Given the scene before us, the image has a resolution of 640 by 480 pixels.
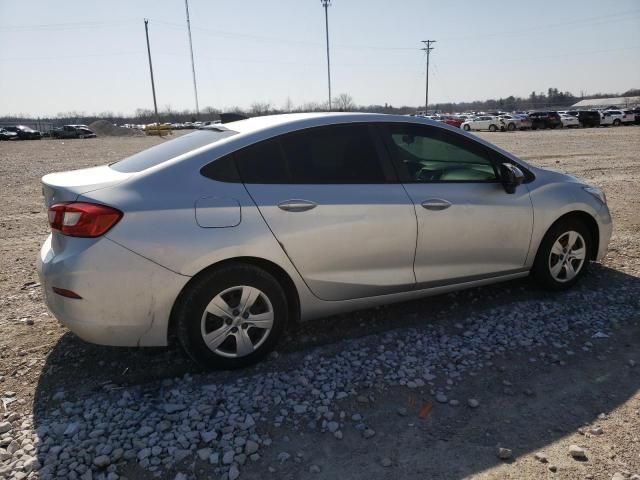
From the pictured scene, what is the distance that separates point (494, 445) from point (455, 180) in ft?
6.78

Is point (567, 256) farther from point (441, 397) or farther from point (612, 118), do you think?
point (612, 118)

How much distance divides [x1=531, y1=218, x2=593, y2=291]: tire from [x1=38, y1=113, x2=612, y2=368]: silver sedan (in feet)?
0.47

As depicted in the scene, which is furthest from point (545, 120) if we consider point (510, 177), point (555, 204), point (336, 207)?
point (336, 207)

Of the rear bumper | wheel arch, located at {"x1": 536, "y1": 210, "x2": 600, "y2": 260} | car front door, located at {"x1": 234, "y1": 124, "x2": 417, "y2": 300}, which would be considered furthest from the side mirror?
the rear bumper

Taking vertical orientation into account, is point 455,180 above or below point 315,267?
above

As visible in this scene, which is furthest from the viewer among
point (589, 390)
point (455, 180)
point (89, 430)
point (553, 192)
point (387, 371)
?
point (553, 192)

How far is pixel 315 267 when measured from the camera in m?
3.46

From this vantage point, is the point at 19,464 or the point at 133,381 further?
the point at 133,381

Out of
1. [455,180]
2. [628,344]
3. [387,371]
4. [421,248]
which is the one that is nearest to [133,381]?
[387,371]

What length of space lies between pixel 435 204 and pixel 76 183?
8.25 feet

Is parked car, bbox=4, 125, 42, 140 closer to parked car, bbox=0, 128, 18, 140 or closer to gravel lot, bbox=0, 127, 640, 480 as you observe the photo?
parked car, bbox=0, 128, 18, 140

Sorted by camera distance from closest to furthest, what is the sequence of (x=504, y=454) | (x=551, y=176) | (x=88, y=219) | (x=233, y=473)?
(x=233, y=473) < (x=504, y=454) < (x=88, y=219) < (x=551, y=176)

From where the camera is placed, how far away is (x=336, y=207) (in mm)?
3441

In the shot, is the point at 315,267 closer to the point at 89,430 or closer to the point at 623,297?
the point at 89,430
